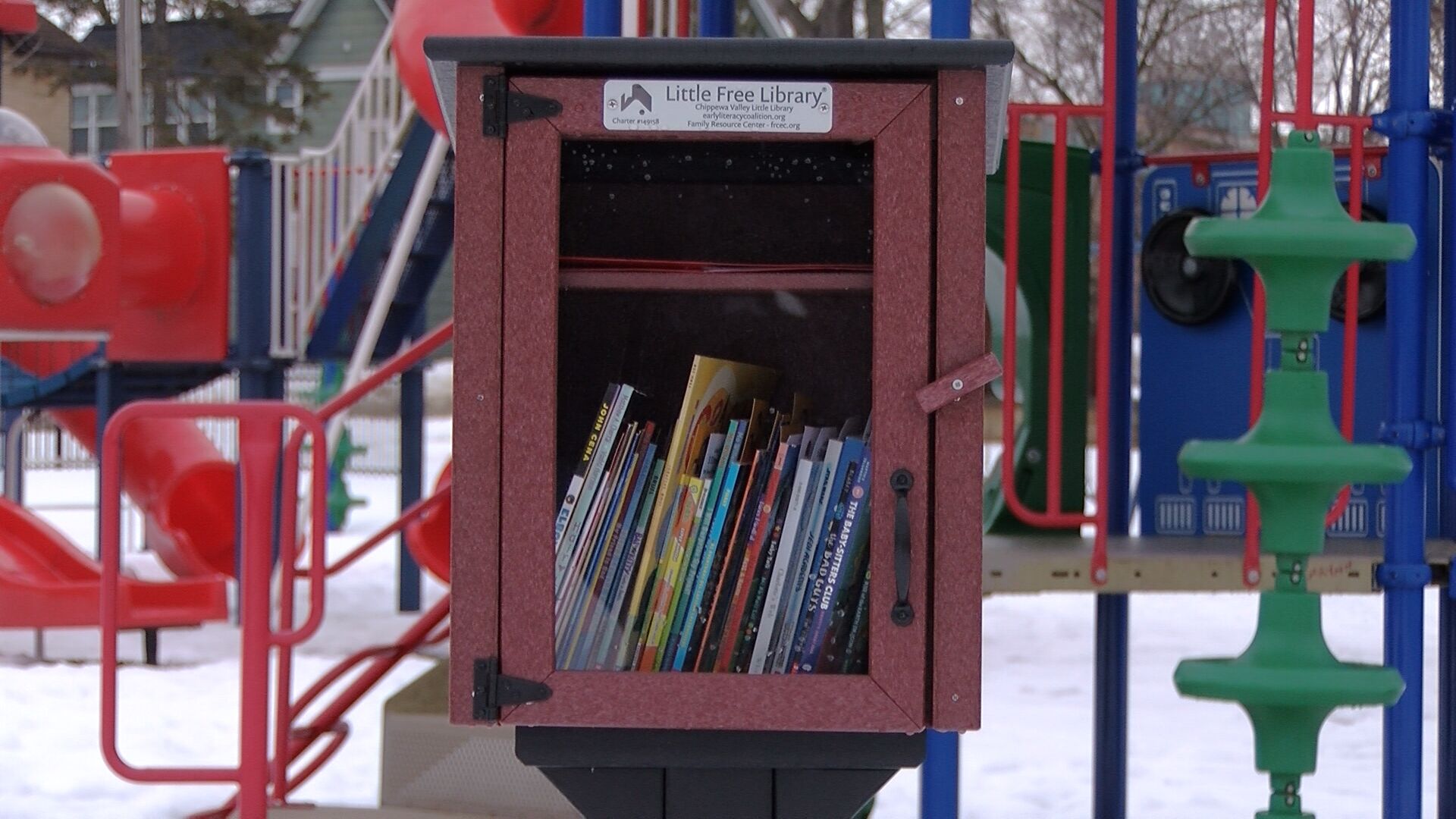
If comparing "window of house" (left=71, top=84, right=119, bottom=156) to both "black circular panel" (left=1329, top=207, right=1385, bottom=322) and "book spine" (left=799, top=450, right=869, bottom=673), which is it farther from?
"book spine" (left=799, top=450, right=869, bottom=673)

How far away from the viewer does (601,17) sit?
130 inches

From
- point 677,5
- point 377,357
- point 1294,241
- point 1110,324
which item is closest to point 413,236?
point 377,357

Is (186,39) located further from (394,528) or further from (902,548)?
(902,548)

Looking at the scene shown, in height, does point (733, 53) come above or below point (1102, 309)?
above

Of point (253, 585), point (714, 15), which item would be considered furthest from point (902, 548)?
point (714, 15)

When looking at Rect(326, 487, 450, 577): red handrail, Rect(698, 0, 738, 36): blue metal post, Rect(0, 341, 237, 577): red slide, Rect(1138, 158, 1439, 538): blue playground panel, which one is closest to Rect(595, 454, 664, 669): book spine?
Rect(1138, 158, 1439, 538): blue playground panel

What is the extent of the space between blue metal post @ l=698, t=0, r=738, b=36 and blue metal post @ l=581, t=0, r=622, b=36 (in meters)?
0.69

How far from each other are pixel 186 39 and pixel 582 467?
22333mm

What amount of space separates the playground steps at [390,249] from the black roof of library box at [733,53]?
681cm

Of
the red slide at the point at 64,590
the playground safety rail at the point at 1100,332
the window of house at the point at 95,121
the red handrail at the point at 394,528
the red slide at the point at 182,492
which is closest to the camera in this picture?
the playground safety rail at the point at 1100,332

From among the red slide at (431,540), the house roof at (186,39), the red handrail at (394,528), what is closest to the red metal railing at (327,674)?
the red handrail at (394,528)

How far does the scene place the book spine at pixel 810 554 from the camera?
6.65ft

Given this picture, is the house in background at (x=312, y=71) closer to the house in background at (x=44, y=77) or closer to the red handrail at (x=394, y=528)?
the house in background at (x=44, y=77)

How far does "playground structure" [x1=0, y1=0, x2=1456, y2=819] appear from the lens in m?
3.10
